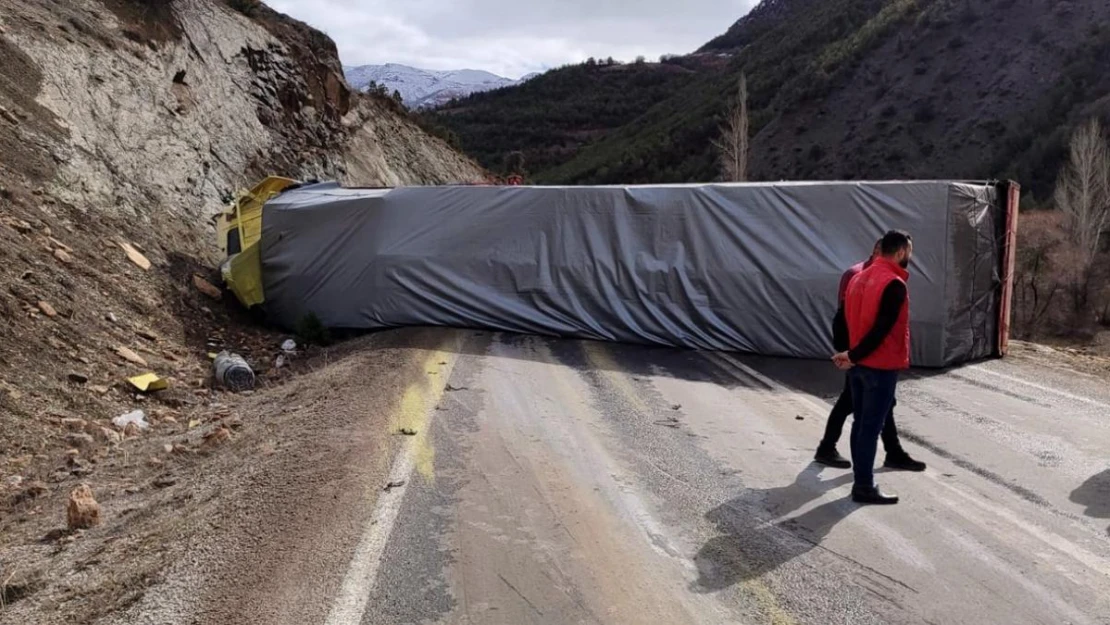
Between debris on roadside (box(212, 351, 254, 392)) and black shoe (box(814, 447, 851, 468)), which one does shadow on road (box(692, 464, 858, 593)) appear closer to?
black shoe (box(814, 447, 851, 468))

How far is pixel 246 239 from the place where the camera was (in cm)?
1227

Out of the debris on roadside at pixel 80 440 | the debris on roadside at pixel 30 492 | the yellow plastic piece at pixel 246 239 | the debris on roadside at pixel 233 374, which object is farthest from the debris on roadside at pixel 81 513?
the yellow plastic piece at pixel 246 239

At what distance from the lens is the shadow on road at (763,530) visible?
4066mm

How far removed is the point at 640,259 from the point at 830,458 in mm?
5186

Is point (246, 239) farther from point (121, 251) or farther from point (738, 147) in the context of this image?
point (738, 147)

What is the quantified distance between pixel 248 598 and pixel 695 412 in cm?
450

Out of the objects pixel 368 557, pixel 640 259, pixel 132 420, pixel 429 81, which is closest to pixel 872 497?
pixel 368 557

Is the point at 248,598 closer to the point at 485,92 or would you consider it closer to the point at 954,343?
the point at 954,343

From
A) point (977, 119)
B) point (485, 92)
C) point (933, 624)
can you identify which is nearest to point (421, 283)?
point (933, 624)

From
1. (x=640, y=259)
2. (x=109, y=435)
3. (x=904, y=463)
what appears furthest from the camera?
(x=640, y=259)

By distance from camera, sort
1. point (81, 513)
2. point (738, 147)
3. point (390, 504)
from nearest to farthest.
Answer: point (390, 504), point (81, 513), point (738, 147)

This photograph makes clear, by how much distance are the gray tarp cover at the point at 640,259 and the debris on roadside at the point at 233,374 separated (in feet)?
7.85

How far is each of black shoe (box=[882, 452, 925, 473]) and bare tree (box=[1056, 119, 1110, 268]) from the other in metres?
27.3

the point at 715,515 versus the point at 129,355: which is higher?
the point at 129,355
